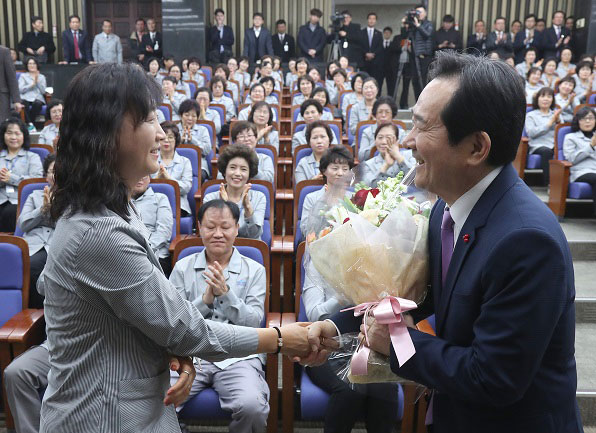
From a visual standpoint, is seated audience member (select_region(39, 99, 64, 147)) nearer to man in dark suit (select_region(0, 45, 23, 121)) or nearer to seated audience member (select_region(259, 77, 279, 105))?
man in dark suit (select_region(0, 45, 23, 121))

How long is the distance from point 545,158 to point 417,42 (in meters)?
3.95

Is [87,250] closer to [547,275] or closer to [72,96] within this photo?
[72,96]

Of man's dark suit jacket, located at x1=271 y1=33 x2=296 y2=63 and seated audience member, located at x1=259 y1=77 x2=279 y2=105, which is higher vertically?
man's dark suit jacket, located at x1=271 y1=33 x2=296 y2=63

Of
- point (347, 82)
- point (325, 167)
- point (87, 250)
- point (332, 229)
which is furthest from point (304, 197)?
point (347, 82)

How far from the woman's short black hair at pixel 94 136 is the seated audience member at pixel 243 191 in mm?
2151

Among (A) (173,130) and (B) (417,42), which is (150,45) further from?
(A) (173,130)

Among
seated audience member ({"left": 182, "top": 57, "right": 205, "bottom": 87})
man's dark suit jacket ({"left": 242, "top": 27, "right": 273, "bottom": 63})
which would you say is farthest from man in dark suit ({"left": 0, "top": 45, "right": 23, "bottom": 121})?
man's dark suit jacket ({"left": 242, "top": 27, "right": 273, "bottom": 63})

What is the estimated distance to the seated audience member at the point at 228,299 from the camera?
84.8 inches

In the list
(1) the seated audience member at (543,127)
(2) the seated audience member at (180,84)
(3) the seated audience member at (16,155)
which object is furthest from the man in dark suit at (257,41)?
(3) the seated audience member at (16,155)

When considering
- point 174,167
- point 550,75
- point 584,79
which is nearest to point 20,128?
point 174,167

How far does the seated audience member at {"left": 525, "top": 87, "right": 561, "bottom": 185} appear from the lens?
5.45 metres

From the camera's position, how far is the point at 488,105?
3.10ft

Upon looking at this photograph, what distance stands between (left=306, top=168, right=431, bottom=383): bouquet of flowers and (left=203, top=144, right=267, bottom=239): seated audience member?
2.10 meters

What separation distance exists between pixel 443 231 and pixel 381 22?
38.9 feet
